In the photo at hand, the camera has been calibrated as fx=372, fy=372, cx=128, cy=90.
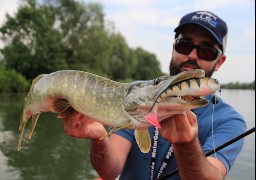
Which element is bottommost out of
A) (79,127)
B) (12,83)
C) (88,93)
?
(12,83)

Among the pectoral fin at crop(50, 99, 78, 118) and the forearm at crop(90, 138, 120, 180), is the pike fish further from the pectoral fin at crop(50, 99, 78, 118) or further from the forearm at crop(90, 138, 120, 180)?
the forearm at crop(90, 138, 120, 180)

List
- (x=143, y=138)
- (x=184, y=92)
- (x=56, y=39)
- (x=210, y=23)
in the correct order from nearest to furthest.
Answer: (x=184, y=92) < (x=143, y=138) < (x=210, y=23) < (x=56, y=39)

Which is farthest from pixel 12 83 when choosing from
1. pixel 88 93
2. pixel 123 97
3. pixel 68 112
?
pixel 123 97

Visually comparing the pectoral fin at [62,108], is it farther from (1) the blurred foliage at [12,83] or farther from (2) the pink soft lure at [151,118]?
(1) the blurred foliage at [12,83]

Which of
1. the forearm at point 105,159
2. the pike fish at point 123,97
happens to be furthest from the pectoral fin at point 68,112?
the forearm at point 105,159

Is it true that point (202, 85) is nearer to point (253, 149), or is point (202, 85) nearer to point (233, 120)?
point (233, 120)

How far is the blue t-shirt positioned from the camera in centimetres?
286

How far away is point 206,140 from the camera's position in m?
2.95

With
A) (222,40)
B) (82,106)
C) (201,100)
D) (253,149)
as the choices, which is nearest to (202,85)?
(201,100)

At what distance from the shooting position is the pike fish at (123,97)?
1679mm

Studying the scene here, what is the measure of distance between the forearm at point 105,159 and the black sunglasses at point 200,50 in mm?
1076

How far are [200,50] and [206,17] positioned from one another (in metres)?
0.33

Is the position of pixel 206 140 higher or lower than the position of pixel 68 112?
lower

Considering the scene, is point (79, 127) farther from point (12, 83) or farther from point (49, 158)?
point (12, 83)
